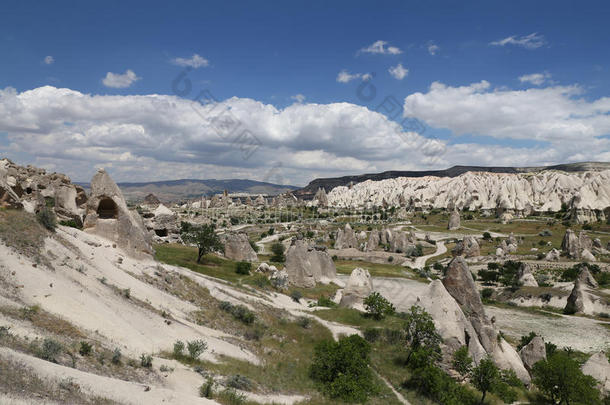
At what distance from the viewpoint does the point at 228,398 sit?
13547mm

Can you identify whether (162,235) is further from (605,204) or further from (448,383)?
(605,204)

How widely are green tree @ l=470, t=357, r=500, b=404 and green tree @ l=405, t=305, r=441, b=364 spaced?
2.39 m

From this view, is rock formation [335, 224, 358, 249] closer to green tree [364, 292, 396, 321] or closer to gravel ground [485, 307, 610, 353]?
gravel ground [485, 307, 610, 353]

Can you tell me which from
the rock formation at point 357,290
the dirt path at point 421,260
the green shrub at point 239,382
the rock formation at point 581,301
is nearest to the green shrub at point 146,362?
the green shrub at point 239,382

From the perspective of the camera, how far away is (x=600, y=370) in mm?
22312

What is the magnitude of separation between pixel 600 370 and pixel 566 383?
17.8ft

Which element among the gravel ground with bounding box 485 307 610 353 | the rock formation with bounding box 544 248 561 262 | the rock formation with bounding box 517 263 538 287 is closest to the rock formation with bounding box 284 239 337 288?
the gravel ground with bounding box 485 307 610 353

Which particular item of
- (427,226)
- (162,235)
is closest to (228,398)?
(162,235)

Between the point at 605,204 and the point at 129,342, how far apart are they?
474 ft

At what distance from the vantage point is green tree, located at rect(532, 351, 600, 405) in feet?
61.5

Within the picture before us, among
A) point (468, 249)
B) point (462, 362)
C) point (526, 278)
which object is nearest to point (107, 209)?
point (462, 362)

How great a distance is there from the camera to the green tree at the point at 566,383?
18.7 m

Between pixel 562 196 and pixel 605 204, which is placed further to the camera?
pixel 562 196

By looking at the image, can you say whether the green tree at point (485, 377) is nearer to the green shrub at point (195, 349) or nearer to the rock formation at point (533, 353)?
the rock formation at point (533, 353)
